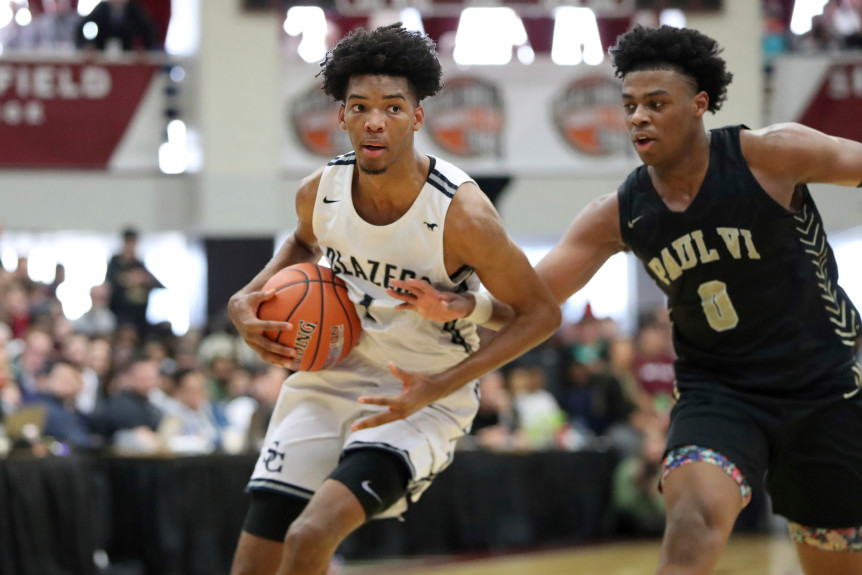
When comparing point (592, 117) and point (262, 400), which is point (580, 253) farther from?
point (592, 117)

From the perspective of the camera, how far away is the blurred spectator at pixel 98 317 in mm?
10469

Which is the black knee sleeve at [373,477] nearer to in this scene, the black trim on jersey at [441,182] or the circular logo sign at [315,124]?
the black trim on jersey at [441,182]

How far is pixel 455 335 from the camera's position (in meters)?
4.15

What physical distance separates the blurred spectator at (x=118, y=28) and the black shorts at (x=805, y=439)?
11155mm

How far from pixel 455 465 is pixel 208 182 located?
19.3 ft

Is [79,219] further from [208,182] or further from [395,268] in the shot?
[395,268]

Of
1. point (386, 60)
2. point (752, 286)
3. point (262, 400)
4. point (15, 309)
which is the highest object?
point (386, 60)

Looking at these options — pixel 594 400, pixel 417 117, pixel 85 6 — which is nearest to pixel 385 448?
pixel 417 117

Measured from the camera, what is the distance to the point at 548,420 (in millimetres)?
10039

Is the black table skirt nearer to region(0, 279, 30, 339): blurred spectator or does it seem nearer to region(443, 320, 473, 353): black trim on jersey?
region(0, 279, 30, 339): blurred spectator

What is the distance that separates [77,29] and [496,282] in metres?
10.9

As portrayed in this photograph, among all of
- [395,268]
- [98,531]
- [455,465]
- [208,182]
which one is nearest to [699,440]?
[395,268]

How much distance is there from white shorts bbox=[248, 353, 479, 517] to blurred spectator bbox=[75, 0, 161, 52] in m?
10.3

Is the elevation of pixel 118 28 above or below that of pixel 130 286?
above
